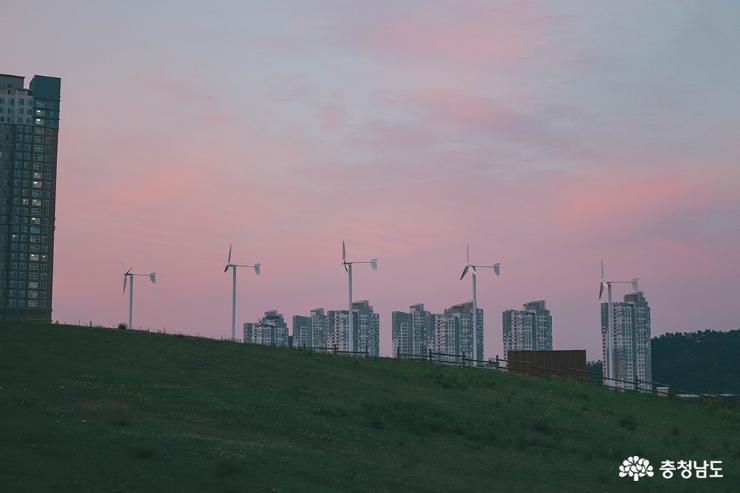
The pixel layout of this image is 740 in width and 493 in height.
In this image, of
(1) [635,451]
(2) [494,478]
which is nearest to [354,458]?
(2) [494,478]

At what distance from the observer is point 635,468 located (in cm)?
4366

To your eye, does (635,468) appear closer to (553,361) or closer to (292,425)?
(292,425)

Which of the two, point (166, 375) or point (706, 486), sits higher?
point (166, 375)

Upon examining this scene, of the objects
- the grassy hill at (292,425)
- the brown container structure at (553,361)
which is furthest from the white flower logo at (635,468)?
the brown container structure at (553,361)

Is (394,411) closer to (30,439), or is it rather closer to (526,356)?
(30,439)

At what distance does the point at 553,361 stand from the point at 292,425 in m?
56.6

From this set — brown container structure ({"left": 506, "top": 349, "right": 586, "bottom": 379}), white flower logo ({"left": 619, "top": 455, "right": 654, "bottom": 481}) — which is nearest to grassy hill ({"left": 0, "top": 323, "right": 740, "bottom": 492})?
white flower logo ({"left": 619, "top": 455, "right": 654, "bottom": 481})

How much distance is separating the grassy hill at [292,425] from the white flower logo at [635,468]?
667 mm

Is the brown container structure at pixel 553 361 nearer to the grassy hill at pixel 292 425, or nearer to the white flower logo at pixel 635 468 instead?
the grassy hill at pixel 292 425

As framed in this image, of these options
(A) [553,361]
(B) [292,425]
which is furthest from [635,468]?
(A) [553,361]

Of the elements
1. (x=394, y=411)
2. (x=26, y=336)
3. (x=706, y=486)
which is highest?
(x=26, y=336)

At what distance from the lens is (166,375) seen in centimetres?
4856

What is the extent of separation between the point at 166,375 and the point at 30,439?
1746 cm

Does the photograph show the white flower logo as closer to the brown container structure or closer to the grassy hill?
the grassy hill
